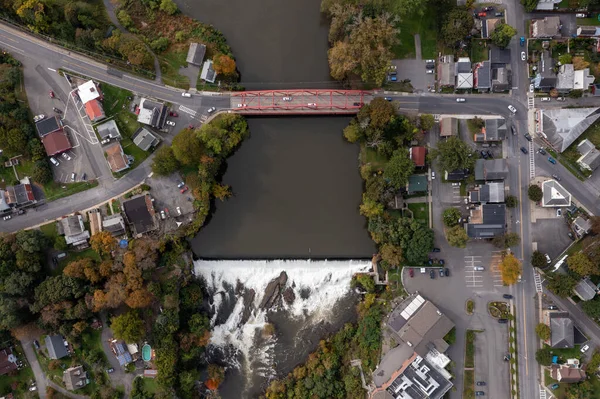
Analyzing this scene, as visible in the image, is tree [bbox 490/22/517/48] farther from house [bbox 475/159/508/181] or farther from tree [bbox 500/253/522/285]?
tree [bbox 500/253/522/285]

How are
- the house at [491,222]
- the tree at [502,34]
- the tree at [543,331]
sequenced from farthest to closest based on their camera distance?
the house at [491,222] < the tree at [502,34] < the tree at [543,331]

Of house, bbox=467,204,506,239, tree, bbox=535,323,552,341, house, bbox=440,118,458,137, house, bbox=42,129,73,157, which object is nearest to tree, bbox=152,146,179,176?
house, bbox=42,129,73,157

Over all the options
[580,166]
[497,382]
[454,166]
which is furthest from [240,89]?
[497,382]

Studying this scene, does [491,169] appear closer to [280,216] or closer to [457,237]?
[457,237]

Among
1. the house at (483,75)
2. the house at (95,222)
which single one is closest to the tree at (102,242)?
the house at (95,222)

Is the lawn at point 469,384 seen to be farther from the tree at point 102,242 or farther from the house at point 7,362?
the house at point 7,362

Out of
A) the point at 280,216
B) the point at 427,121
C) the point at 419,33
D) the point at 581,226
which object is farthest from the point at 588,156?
the point at 280,216
